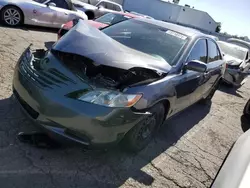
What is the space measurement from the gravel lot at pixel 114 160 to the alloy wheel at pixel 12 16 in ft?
12.2

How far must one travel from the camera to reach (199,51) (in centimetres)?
459

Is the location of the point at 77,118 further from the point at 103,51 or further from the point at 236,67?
the point at 236,67

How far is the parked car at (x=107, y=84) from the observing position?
9.02 ft

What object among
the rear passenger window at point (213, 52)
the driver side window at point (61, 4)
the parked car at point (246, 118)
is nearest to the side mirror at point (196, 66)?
the rear passenger window at point (213, 52)

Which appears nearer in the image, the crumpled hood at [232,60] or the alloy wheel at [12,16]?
the alloy wheel at [12,16]

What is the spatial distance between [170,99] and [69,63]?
1428mm

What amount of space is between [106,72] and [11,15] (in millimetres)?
6419

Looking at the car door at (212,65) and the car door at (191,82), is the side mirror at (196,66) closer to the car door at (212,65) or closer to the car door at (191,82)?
the car door at (191,82)

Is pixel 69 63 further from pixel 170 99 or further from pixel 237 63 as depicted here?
pixel 237 63

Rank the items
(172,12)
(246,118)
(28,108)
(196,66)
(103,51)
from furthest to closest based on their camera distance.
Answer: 1. (172,12)
2. (246,118)
3. (196,66)
4. (103,51)
5. (28,108)

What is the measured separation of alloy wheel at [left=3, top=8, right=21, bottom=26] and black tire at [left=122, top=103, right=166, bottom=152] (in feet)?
21.9

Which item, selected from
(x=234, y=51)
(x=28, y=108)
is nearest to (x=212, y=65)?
(x=28, y=108)

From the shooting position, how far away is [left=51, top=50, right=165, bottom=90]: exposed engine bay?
10.1ft

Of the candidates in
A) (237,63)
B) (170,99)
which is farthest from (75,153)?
(237,63)
